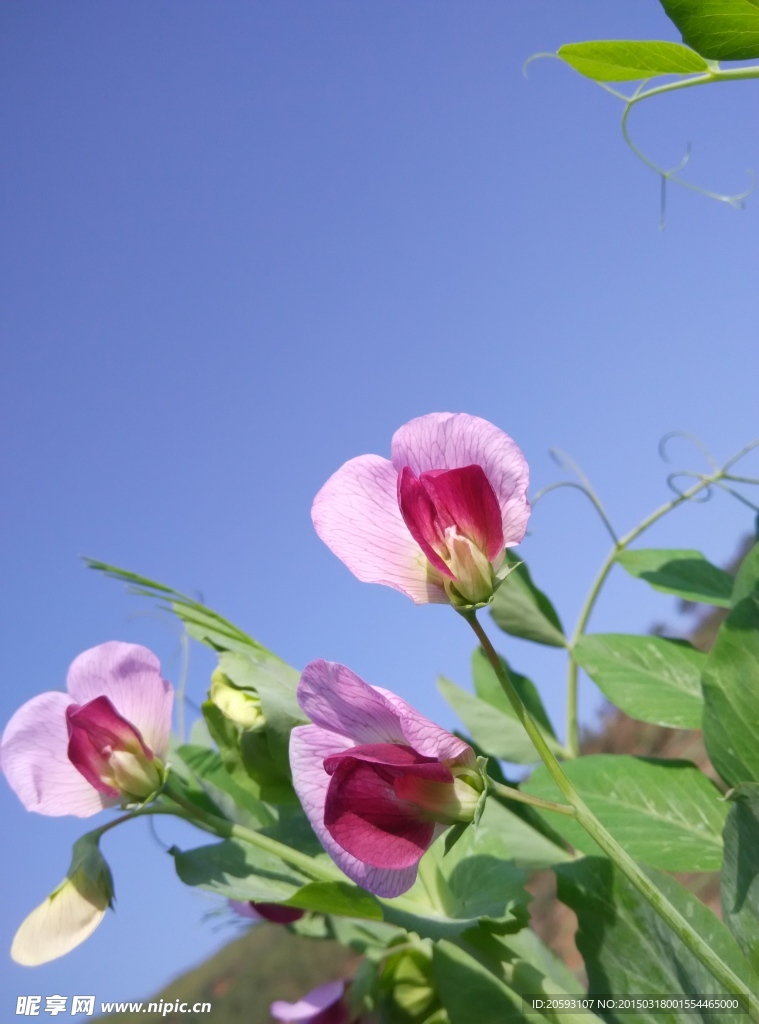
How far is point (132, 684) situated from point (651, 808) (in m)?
0.34

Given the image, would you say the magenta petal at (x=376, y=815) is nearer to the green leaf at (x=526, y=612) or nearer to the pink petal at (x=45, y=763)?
the pink petal at (x=45, y=763)

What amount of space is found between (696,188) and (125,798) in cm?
64

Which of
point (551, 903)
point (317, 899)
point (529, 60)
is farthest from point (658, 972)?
point (551, 903)

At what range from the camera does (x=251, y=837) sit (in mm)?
518

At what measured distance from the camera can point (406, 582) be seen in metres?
0.41

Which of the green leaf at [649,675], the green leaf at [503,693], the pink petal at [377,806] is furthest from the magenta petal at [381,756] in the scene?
the green leaf at [503,693]

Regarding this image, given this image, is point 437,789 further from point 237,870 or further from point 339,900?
point 237,870

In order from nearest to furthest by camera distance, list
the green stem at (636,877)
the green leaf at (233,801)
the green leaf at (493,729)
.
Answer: the green stem at (636,877), the green leaf at (233,801), the green leaf at (493,729)

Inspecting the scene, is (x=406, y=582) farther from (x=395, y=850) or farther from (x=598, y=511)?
(x=598, y=511)

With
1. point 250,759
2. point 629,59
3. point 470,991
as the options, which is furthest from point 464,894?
point 629,59

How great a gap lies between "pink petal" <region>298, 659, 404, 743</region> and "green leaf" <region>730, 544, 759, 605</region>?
0.25 m

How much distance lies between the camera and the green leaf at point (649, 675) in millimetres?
637

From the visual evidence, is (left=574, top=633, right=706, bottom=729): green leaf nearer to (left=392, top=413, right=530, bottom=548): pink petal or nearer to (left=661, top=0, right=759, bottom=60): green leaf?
(left=392, top=413, right=530, bottom=548): pink petal

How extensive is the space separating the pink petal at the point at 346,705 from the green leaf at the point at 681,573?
15.4 inches
